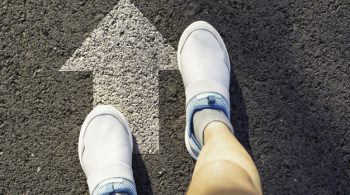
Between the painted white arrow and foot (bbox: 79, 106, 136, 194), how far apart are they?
0.06m

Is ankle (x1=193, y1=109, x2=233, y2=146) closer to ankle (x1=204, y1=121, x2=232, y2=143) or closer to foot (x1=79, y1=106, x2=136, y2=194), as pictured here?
ankle (x1=204, y1=121, x2=232, y2=143)

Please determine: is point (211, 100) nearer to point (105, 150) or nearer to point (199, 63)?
point (199, 63)

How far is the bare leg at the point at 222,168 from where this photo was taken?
1.80 m

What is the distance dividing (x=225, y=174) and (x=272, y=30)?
805 millimetres

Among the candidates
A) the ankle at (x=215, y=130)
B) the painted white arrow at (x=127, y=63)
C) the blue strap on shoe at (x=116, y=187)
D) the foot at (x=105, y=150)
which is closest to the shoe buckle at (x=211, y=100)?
the ankle at (x=215, y=130)

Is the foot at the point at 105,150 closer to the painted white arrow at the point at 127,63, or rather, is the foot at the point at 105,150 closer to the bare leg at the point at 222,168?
the painted white arrow at the point at 127,63

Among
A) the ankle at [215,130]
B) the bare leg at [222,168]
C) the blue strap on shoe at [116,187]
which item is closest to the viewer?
the bare leg at [222,168]

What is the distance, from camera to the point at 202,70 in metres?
2.33

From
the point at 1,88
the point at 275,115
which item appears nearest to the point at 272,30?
the point at 275,115

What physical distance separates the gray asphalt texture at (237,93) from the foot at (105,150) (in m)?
0.06

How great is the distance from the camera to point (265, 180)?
2.29 metres

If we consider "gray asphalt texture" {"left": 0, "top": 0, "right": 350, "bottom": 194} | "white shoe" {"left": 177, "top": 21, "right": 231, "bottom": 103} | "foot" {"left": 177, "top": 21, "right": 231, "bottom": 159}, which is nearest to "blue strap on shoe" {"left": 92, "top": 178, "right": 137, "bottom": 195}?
"gray asphalt texture" {"left": 0, "top": 0, "right": 350, "bottom": 194}

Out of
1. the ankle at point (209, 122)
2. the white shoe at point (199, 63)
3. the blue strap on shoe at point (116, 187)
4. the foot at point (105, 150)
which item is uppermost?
the white shoe at point (199, 63)

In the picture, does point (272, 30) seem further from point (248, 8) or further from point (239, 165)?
point (239, 165)
